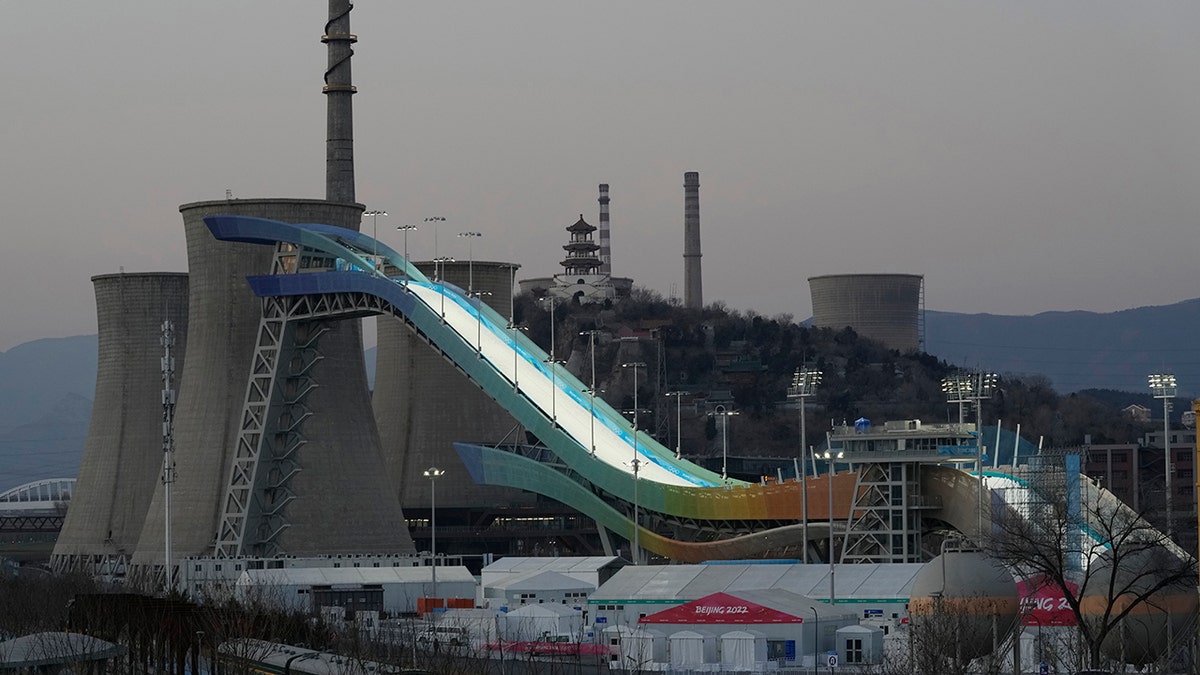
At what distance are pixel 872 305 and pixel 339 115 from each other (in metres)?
83.1

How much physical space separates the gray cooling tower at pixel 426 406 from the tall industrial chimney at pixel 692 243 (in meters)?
92.0

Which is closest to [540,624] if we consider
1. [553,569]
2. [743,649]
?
[743,649]

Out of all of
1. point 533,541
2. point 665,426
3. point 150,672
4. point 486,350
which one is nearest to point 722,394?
point 665,426

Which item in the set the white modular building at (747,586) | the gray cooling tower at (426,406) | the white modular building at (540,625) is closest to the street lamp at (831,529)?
the white modular building at (747,586)

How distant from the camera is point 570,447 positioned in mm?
81375

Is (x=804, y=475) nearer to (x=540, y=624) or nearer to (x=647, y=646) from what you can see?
(x=540, y=624)

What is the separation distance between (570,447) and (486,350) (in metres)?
6.15

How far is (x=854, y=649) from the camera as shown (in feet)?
178

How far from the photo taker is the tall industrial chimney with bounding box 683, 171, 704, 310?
194500 mm

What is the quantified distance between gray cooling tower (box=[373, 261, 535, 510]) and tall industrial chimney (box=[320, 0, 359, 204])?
268 inches

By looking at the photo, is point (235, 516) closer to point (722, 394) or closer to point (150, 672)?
point (150, 672)

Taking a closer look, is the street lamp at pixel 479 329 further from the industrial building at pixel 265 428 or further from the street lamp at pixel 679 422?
the street lamp at pixel 679 422

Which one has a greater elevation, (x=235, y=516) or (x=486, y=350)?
(x=486, y=350)

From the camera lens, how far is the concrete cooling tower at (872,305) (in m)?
177
